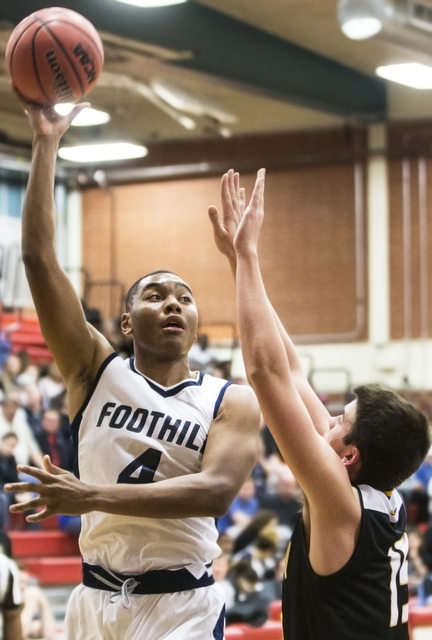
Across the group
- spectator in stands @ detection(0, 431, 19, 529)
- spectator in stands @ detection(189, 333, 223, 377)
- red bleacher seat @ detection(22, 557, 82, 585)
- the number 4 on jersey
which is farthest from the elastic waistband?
spectator in stands @ detection(189, 333, 223, 377)

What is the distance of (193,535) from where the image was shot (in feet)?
10.4

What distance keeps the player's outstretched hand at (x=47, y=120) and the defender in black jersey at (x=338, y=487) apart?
864mm

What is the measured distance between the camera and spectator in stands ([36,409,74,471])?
31.0 feet

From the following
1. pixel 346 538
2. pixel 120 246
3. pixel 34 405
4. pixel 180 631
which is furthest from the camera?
pixel 120 246

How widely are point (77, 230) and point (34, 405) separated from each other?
808cm

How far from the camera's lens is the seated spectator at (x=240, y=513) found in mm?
9305

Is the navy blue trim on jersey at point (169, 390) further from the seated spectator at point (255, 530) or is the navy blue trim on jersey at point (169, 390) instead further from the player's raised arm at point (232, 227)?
the seated spectator at point (255, 530)

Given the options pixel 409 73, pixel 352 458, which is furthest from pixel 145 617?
pixel 409 73

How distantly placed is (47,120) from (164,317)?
757 mm

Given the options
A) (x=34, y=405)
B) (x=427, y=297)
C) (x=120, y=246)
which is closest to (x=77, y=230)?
(x=120, y=246)

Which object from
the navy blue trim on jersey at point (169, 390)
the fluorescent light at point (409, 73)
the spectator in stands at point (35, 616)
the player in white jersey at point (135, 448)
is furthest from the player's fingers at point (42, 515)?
the fluorescent light at point (409, 73)

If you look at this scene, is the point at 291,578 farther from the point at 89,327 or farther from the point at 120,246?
the point at 120,246

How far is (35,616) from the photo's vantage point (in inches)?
315

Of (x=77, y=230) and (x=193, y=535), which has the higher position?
(x=77, y=230)
